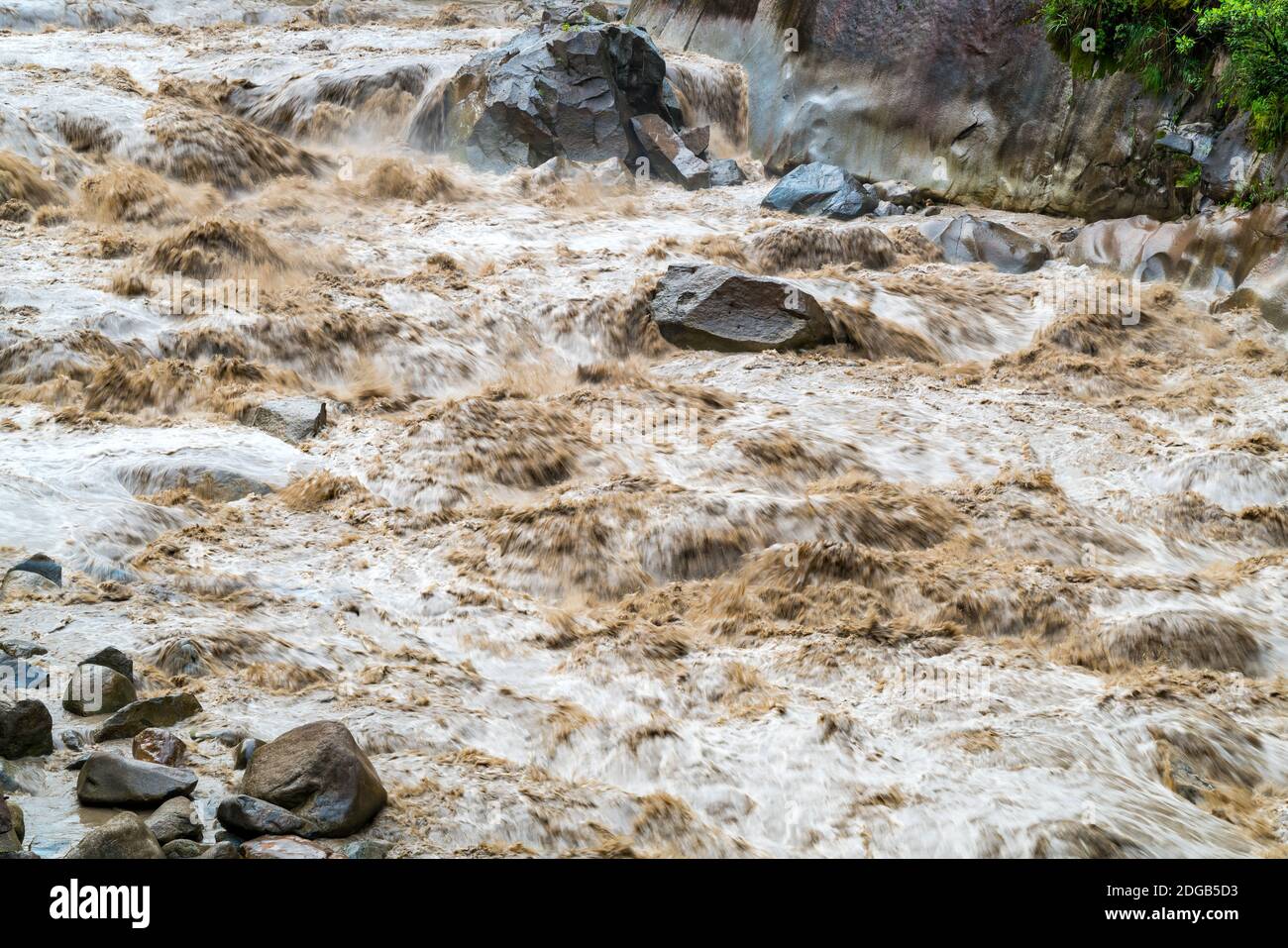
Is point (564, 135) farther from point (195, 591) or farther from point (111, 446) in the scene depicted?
point (195, 591)

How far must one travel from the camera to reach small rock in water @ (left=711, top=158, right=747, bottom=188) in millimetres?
14156

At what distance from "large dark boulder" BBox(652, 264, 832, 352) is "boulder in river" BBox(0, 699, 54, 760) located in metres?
6.81

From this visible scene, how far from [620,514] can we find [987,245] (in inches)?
254

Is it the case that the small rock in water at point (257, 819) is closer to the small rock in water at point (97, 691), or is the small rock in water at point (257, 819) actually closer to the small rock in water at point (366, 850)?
the small rock in water at point (366, 850)

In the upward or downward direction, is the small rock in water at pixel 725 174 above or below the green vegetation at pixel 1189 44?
below

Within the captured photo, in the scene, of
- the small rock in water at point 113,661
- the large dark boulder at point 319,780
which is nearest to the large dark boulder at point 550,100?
the small rock in water at point 113,661

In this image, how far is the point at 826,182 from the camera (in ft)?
Answer: 42.9

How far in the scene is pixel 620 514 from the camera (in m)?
6.96

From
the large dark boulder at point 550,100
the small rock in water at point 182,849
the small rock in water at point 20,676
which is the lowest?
the small rock in water at point 20,676

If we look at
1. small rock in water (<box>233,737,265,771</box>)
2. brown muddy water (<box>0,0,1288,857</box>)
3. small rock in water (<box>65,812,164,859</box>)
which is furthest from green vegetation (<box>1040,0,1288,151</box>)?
small rock in water (<box>65,812,164,859</box>)

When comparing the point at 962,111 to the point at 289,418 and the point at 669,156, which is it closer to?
the point at 669,156

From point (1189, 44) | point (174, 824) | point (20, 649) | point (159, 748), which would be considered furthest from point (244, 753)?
point (1189, 44)

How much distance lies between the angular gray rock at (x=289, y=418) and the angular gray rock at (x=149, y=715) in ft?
12.7

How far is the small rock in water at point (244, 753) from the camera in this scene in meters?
3.79
